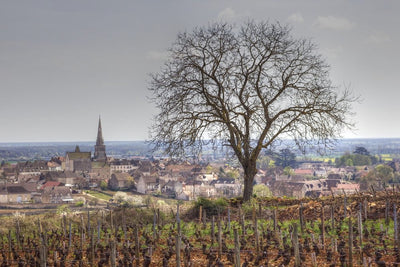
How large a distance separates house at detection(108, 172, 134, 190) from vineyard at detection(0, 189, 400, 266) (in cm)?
8990

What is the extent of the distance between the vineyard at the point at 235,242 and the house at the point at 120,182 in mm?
89898

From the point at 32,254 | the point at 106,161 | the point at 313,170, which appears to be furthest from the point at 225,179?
the point at 32,254

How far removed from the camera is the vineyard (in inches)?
411

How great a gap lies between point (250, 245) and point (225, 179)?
250 feet

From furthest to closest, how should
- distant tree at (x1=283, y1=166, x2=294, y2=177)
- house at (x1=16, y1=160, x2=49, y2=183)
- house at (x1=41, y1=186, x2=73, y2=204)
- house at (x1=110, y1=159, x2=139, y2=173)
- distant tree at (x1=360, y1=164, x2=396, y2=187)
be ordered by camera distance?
house at (x1=110, y1=159, x2=139, y2=173)
house at (x1=16, y1=160, x2=49, y2=183)
house at (x1=41, y1=186, x2=73, y2=204)
distant tree at (x1=283, y1=166, x2=294, y2=177)
distant tree at (x1=360, y1=164, x2=396, y2=187)

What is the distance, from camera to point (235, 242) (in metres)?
9.27

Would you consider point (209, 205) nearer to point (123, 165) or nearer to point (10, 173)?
point (10, 173)

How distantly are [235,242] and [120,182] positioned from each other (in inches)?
4066

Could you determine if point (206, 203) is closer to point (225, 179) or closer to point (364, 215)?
point (364, 215)

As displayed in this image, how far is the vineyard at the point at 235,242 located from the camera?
1043 cm

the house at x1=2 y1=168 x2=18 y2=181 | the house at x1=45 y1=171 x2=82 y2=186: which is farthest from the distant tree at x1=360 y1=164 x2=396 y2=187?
the house at x1=2 y1=168 x2=18 y2=181

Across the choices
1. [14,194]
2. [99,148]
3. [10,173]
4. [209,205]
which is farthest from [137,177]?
[209,205]

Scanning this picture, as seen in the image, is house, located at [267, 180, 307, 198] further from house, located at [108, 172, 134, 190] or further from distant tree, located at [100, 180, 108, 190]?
distant tree, located at [100, 180, 108, 190]

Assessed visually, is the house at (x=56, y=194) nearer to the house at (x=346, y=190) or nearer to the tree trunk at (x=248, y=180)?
the house at (x=346, y=190)
